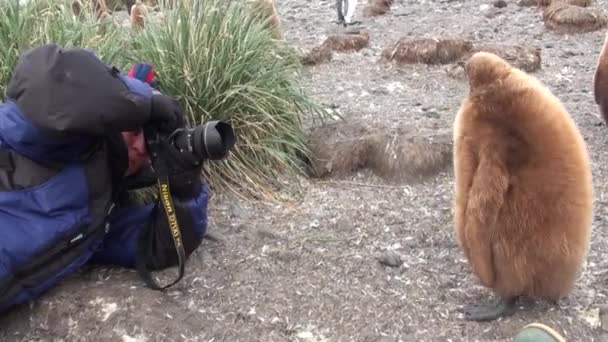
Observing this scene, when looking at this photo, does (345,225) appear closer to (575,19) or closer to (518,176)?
(518,176)

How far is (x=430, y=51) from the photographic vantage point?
6.46 meters

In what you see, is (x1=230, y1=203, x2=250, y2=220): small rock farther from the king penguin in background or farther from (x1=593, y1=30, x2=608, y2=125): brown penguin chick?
the king penguin in background

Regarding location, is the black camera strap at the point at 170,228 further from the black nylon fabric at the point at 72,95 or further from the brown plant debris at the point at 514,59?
the brown plant debris at the point at 514,59

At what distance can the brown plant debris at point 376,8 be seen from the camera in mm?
9477

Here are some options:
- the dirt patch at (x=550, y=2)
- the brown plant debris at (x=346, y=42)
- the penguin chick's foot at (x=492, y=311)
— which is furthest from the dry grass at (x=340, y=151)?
the dirt patch at (x=550, y=2)

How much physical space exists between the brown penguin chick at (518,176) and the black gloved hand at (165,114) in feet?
3.42

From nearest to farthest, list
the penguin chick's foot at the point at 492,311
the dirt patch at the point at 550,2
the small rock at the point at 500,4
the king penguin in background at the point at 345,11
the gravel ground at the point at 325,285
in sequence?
the penguin chick's foot at the point at 492,311, the gravel ground at the point at 325,285, the dirt patch at the point at 550,2, the small rock at the point at 500,4, the king penguin in background at the point at 345,11

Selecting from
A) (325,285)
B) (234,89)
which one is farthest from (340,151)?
(325,285)

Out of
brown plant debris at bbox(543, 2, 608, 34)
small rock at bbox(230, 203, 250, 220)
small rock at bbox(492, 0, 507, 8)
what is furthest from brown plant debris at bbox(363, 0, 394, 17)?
small rock at bbox(230, 203, 250, 220)

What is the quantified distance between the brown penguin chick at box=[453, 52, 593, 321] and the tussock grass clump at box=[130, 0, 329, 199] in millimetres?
1645

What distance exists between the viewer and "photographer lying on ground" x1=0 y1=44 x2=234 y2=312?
109 inches

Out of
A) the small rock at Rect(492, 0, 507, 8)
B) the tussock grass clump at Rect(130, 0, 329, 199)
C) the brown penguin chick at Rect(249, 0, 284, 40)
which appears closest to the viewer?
the tussock grass clump at Rect(130, 0, 329, 199)

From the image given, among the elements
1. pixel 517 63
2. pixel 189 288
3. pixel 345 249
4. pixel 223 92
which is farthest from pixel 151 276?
pixel 517 63

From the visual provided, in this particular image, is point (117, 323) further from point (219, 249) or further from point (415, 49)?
point (415, 49)
